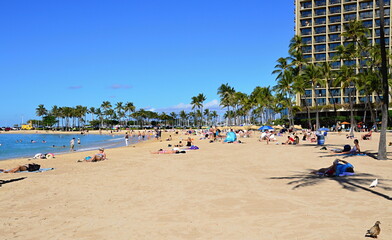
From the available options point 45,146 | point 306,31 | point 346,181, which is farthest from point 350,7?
point 346,181

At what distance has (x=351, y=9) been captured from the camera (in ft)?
228

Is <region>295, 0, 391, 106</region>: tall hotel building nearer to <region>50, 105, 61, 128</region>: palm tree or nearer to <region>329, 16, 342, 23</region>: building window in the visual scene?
<region>329, 16, 342, 23</region>: building window

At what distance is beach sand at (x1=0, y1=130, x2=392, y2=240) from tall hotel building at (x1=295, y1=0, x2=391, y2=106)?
61.6 metres

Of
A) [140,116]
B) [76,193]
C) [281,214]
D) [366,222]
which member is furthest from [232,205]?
[140,116]

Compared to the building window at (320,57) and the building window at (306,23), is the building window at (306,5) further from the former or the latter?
the building window at (320,57)

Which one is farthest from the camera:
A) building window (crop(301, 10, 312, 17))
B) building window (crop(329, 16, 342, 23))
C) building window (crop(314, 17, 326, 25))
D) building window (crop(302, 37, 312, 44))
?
building window (crop(302, 37, 312, 44))

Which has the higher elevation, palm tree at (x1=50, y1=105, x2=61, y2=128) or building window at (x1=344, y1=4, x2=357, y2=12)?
building window at (x1=344, y1=4, x2=357, y2=12)

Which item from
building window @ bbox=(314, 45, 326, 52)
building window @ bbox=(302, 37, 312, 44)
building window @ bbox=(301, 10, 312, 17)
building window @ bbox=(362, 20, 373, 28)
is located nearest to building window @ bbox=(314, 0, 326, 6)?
building window @ bbox=(301, 10, 312, 17)

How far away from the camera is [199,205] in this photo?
7770mm

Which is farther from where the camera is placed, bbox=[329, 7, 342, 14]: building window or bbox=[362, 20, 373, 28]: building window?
bbox=[329, 7, 342, 14]: building window

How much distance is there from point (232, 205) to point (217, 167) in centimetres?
685

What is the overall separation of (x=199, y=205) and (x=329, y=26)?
244ft

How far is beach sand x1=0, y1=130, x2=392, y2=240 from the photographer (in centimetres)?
589

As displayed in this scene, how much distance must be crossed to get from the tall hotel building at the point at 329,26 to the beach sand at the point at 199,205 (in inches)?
2424
